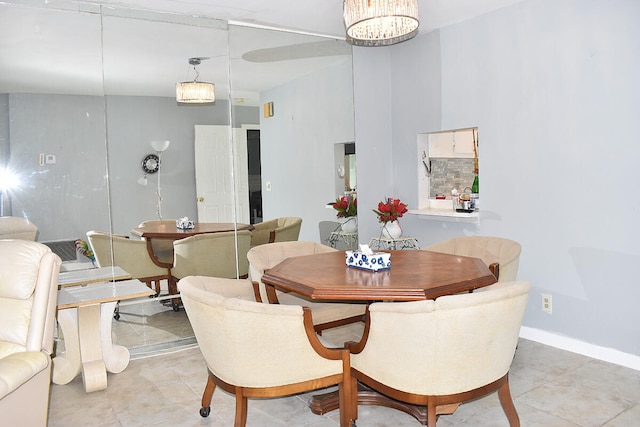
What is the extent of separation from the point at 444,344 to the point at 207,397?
4.43ft

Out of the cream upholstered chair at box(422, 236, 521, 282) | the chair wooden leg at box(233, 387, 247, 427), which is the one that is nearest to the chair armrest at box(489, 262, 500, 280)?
the cream upholstered chair at box(422, 236, 521, 282)

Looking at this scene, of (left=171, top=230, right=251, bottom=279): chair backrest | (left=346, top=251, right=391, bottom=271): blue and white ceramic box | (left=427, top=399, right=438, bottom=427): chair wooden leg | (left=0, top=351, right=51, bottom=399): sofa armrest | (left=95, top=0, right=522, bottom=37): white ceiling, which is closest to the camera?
(left=0, top=351, right=51, bottom=399): sofa armrest

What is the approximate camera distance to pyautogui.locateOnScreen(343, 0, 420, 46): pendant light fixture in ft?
8.46

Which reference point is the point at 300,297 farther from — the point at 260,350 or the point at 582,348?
the point at 582,348

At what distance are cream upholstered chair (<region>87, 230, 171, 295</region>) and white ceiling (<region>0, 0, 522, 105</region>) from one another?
106 centimetres

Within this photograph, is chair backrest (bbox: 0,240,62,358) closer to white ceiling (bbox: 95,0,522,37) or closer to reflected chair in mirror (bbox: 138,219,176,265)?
reflected chair in mirror (bbox: 138,219,176,265)

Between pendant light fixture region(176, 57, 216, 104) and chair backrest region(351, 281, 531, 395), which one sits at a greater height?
pendant light fixture region(176, 57, 216, 104)

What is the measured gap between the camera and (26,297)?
8.36ft

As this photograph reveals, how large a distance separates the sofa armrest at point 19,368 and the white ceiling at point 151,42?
1.94m

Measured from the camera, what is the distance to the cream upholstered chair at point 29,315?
2.36 meters

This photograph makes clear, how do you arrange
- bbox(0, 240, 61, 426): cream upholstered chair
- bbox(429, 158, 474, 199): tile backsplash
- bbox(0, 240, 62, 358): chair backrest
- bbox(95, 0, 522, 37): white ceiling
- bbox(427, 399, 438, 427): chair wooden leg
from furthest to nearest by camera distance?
bbox(429, 158, 474, 199): tile backsplash → bbox(95, 0, 522, 37): white ceiling → bbox(0, 240, 62, 358): chair backrest → bbox(0, 240, 61, 426): cream upholstered chair → bbox(427, 399, 438, 427): chair wooden leg

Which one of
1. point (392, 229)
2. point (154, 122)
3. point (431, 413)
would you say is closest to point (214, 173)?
point (154, 122)

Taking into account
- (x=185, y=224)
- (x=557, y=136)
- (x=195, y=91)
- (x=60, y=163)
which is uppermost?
(x=195, y=91)

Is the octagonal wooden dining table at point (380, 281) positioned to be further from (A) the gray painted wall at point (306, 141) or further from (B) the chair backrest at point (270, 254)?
(A) the gray painted wall at point (306, 141)
